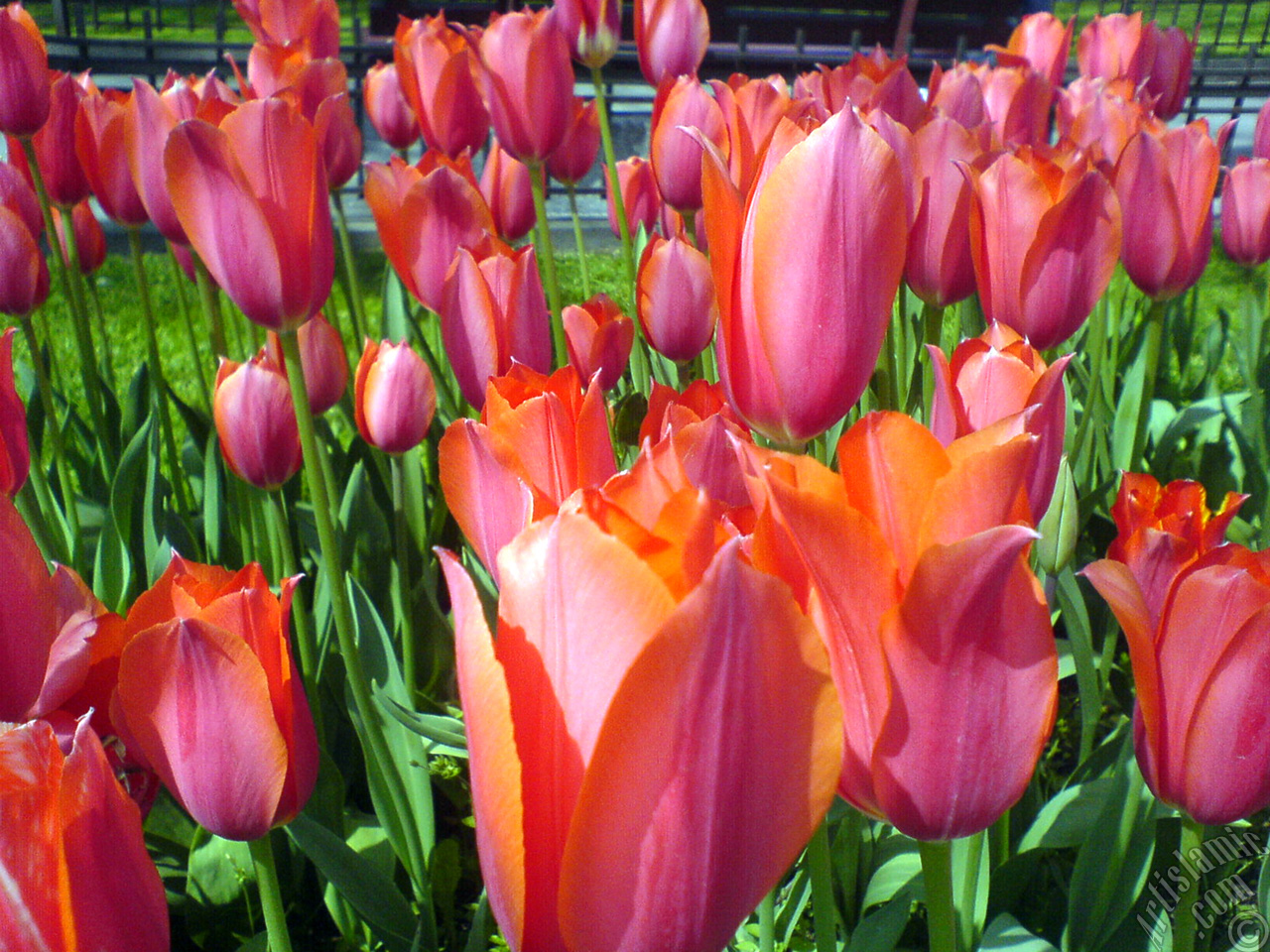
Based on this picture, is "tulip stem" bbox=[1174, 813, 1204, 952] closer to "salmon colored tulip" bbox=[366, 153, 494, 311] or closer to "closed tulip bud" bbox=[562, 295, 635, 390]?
"closed tulip bud" bbox=[562, 295, 635, 390]

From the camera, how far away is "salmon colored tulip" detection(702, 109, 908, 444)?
677 mm

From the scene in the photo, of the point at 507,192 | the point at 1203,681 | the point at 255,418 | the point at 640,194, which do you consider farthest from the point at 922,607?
the point at 640,194

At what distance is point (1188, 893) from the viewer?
0.75 m

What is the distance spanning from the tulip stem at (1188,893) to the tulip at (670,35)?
145 cm

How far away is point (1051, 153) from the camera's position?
1.31 m

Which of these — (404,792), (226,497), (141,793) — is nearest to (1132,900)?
(404,792)

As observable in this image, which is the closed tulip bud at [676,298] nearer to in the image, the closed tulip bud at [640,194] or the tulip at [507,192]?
the tulip at [507,192]

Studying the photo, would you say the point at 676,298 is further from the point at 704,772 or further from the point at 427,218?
the point at 704,772

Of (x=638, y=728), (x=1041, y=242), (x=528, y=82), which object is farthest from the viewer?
(x=528, y=82)

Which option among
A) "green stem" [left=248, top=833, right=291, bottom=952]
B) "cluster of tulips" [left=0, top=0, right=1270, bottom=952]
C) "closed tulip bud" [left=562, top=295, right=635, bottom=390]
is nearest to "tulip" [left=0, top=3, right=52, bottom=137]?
"cluster of tulips" [left=0, top=0, right=1270, bottom=952]

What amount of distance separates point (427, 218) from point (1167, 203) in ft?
2.94

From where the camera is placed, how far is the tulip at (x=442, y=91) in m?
1.76

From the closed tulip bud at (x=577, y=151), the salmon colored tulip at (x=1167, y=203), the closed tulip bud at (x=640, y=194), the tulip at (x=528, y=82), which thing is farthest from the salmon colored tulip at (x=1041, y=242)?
the closed tulip bud at (x=640, y=194)

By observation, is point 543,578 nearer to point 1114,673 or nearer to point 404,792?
point 404,792
